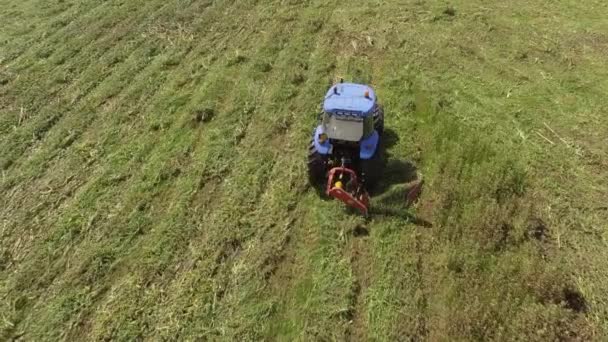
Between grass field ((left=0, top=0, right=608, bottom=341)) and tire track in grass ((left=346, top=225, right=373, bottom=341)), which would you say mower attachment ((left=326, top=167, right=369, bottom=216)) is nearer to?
grass field ((left=0, top=0, right=608, bottom=341))

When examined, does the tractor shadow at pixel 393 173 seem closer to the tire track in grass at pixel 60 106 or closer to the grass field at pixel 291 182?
the grass field at pixel 291 182

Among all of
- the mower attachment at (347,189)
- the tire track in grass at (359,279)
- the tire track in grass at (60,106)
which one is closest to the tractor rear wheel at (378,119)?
the mower attachment at (347,189)

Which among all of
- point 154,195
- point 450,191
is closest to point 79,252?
point 154,195

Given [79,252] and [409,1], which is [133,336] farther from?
[409,1]

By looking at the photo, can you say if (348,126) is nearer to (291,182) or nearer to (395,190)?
(395,190)

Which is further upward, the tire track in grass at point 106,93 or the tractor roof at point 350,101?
the tractor roof at point 350,101

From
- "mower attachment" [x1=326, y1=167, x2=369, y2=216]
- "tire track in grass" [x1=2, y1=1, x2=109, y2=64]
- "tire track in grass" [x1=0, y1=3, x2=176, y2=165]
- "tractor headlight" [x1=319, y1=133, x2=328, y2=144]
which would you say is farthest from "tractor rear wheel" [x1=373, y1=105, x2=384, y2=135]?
"tire track in grass" [x1=2, y1=1, x2=109, y2=64]
